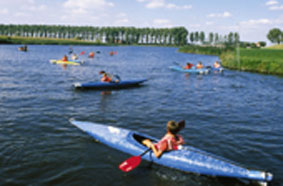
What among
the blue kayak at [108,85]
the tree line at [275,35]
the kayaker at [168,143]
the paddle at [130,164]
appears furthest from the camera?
the tree line at [275,35]

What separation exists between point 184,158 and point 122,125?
186 inches

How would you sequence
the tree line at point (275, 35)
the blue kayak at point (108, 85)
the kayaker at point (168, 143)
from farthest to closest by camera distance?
1. the tree line at point (275, 35)
2. the blue kayak at point (108, 85)
3. the kayaker at point (168, 143)

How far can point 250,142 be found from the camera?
9938 millimetres

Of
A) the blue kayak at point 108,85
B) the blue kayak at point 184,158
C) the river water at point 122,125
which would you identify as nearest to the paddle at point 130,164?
the river water at point 122,125

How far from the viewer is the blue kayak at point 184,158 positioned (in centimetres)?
653

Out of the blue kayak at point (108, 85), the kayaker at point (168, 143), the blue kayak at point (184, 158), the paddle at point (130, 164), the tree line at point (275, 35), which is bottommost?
the paddle at point (130, 164)

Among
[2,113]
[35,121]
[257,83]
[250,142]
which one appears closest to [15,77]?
[2,113]

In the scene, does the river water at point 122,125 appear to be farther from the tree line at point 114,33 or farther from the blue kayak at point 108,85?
the tree line at point 114,33

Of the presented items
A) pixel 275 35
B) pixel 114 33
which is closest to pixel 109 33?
pixel 114 33

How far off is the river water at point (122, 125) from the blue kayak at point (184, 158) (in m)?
0.29

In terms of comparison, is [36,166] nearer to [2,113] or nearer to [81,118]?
[81,118]

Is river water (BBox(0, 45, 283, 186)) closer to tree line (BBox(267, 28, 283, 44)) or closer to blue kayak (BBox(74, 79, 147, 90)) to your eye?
blue kayak (BBox(74, 79, 147, 90))

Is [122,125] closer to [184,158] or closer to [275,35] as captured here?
[184,158]

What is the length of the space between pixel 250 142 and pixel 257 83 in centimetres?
1559
